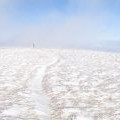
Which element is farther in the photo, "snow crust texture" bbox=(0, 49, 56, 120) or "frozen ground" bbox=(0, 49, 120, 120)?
"frozen ground" bbox=(0, 49, 120, 120)

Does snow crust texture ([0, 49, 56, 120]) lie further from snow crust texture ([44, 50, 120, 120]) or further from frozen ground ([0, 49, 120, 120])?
snow crust texture ([44, 50, 120, 120])

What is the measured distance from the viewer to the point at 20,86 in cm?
1523

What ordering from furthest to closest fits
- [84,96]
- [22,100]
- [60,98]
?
1. [84,96]
2. [60,98]
3. [22,100]

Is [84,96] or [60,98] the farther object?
[84,96]

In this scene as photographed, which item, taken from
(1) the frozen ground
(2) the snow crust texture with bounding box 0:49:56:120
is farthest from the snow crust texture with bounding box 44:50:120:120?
(2) the snow crust texture with bounding box 0:49:56:120

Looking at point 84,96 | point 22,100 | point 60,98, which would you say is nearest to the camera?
point 22,100

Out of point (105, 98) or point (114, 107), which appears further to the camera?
point (105, 98)

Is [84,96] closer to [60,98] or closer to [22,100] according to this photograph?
[60,98]

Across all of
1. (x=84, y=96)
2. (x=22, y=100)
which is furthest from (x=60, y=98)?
(x=22, y=100)

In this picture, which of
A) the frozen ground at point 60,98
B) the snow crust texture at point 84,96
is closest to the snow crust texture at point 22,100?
the frozen ground at point 60,98

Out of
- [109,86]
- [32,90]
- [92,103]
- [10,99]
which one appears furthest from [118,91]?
[10,99]

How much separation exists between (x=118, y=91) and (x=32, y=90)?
3685 mm

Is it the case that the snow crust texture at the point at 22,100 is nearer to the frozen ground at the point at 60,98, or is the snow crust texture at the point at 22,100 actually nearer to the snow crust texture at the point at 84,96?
the frozen ground at the point at 60,98

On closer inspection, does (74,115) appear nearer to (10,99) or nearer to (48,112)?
(48,112)
